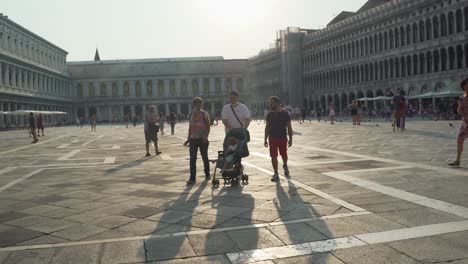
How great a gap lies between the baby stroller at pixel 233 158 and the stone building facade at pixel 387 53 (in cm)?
3678

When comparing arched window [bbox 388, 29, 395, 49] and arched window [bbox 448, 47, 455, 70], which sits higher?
arched window [bbox 388, 29, 395, 49]

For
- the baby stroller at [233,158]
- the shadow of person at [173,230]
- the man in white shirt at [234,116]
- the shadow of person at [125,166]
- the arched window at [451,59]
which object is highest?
the arched window at [451,59]

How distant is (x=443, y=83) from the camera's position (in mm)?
43250

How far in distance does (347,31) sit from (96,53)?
287ft

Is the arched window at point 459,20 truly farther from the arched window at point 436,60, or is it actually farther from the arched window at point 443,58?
the arched window at point 436,60

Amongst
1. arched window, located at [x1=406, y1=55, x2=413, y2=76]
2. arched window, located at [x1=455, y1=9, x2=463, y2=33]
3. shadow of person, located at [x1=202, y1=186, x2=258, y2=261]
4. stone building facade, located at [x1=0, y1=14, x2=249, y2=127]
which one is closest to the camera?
shadow of person, located at [x1=202, y1=186, x2=258, y2=261]

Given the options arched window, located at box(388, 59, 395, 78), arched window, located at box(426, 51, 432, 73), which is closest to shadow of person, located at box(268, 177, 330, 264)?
arched window, located at box(426, 51, 432, 73)

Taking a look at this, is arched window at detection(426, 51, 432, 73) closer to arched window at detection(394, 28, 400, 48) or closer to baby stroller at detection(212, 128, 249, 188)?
arched window at detection(394, 28, 400, 48)

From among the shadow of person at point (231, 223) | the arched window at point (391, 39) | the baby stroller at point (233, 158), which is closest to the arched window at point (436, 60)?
the arched window at point (391, 39)

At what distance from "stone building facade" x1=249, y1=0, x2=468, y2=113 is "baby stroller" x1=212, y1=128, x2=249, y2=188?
3678cm

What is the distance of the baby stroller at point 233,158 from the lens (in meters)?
7.30

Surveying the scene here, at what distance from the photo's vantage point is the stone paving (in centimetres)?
382

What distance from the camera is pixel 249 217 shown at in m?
5.03

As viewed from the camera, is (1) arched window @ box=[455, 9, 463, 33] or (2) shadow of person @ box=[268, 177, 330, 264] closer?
(2) shadow of person @ box=[268, 177, 330, 264]
